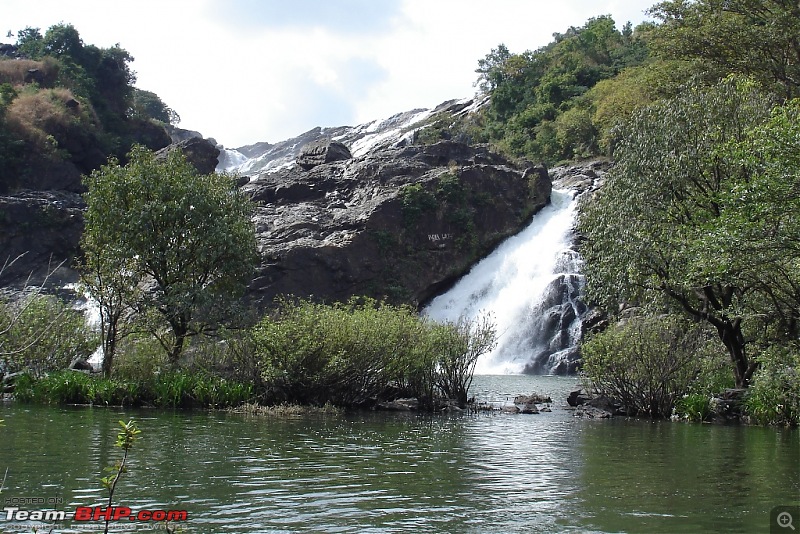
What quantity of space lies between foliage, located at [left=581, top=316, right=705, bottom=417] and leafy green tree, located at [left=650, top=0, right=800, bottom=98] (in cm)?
1762

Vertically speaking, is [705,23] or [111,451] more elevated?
[705,23]

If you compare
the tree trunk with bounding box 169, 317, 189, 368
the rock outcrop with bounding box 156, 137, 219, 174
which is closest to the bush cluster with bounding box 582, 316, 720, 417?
the tree trunk with bounding box 169, 317, 189, 368

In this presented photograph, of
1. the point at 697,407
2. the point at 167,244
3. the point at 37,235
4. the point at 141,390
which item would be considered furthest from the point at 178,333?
the point at 37,235

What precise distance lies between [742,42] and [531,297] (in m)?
18.6

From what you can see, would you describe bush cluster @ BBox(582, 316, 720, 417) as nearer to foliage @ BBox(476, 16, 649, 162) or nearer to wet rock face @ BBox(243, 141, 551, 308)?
wet rock face @ BBox(243, 141, 551, 308)

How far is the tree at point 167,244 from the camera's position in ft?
83.0

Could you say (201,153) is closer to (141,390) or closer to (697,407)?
(141,390)

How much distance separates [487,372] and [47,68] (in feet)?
184

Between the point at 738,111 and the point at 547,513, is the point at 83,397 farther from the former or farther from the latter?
the point at 738,111

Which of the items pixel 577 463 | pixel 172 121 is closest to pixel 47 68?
pixel 172 121

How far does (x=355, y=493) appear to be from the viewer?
10.8m

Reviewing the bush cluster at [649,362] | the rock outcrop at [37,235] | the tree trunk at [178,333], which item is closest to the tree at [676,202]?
the bush cluster at [649,362]

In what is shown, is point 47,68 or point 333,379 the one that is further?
A: point 47,68

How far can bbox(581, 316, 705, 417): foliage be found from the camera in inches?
866
